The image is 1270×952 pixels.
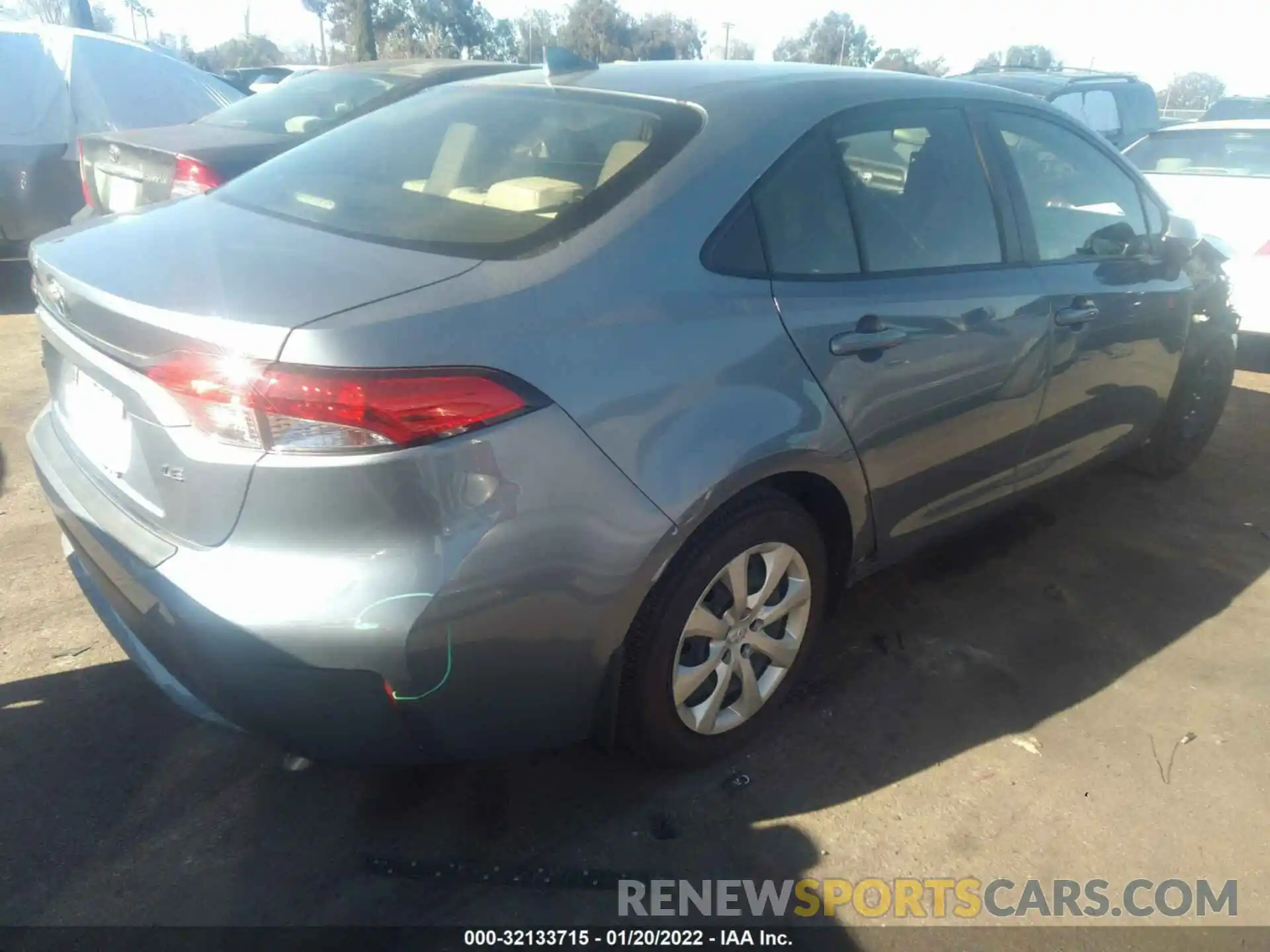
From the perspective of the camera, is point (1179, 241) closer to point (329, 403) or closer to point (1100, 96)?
point (329, 403)

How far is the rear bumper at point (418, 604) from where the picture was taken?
5.82ft

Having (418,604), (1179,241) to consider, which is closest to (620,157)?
(418,604)

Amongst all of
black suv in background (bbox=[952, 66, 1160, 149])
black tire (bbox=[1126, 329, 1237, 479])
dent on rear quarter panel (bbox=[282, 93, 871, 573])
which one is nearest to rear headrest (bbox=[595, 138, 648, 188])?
dent on rear quarter panel (bbox=[282, 93, 871, 573])

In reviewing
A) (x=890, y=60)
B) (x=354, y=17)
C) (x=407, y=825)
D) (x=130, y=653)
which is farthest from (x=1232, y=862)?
(x=890, y=60)

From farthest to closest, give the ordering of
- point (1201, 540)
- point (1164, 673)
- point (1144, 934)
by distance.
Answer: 1. point (1201, 540)
2. point (1164, 673)
3. point (1144, 934)

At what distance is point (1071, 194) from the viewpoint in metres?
3.44

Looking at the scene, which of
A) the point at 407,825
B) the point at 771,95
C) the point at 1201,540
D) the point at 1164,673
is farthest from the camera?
the point at 1201,540

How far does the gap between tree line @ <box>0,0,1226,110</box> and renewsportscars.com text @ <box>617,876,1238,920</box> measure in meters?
36.9

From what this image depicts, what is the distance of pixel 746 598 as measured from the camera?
94.8 inches

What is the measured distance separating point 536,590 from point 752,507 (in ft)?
2.15

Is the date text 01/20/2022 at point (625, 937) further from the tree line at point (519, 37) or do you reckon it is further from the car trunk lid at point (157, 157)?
the tree line at point (519, 37)

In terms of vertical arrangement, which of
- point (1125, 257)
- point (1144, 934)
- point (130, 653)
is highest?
point (1125, 257)

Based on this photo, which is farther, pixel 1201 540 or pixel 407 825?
pixel 1201 540

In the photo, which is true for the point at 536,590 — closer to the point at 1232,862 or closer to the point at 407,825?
the point at 407,825
